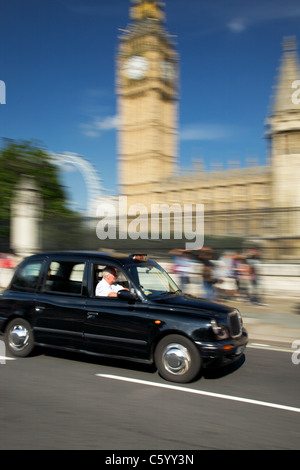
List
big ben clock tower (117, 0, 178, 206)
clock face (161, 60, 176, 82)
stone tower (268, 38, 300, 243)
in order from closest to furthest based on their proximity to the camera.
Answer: stone tower (268, 38, 300, 243) → big ben clock tower (117, 0, 178, 206) → clock face (161, 60, 176, 82)

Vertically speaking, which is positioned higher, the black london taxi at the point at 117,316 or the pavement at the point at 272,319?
the black london taxi at the point at 117,316

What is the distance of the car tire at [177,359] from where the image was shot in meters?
5.39

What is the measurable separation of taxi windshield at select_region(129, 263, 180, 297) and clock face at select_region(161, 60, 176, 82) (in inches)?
3192

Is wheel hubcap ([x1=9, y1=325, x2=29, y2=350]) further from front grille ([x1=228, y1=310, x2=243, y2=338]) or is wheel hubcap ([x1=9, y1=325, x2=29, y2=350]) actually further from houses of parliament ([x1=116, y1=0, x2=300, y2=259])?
houses of parliament ([x1=116, y1=0, x2=300, y2=259])

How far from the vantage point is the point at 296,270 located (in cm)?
1371

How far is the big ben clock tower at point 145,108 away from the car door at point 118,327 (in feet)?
232

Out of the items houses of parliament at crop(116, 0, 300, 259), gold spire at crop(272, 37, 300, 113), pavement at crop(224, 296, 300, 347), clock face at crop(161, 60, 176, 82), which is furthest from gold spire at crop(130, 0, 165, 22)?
pavement at crop(224, 296, 300, 347)

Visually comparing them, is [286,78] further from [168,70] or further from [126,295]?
[168,70]

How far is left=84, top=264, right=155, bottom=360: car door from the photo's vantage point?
5.62m

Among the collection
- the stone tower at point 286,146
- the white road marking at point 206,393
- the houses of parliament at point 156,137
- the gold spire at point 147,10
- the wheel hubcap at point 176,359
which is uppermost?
the gold spire at point 147,10

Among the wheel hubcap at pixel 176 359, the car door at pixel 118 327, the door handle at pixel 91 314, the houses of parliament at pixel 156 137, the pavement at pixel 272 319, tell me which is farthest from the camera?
the houses of parliament at pixel 156 137

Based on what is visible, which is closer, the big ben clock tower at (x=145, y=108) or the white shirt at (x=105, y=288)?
the white shirt at (x=105, y=288)

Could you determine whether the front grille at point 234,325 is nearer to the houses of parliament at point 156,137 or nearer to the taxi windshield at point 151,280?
the taxi windshield at point 151,280

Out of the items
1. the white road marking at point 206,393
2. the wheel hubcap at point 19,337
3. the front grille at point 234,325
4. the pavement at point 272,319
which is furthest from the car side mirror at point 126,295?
the pavement at point 272,319
